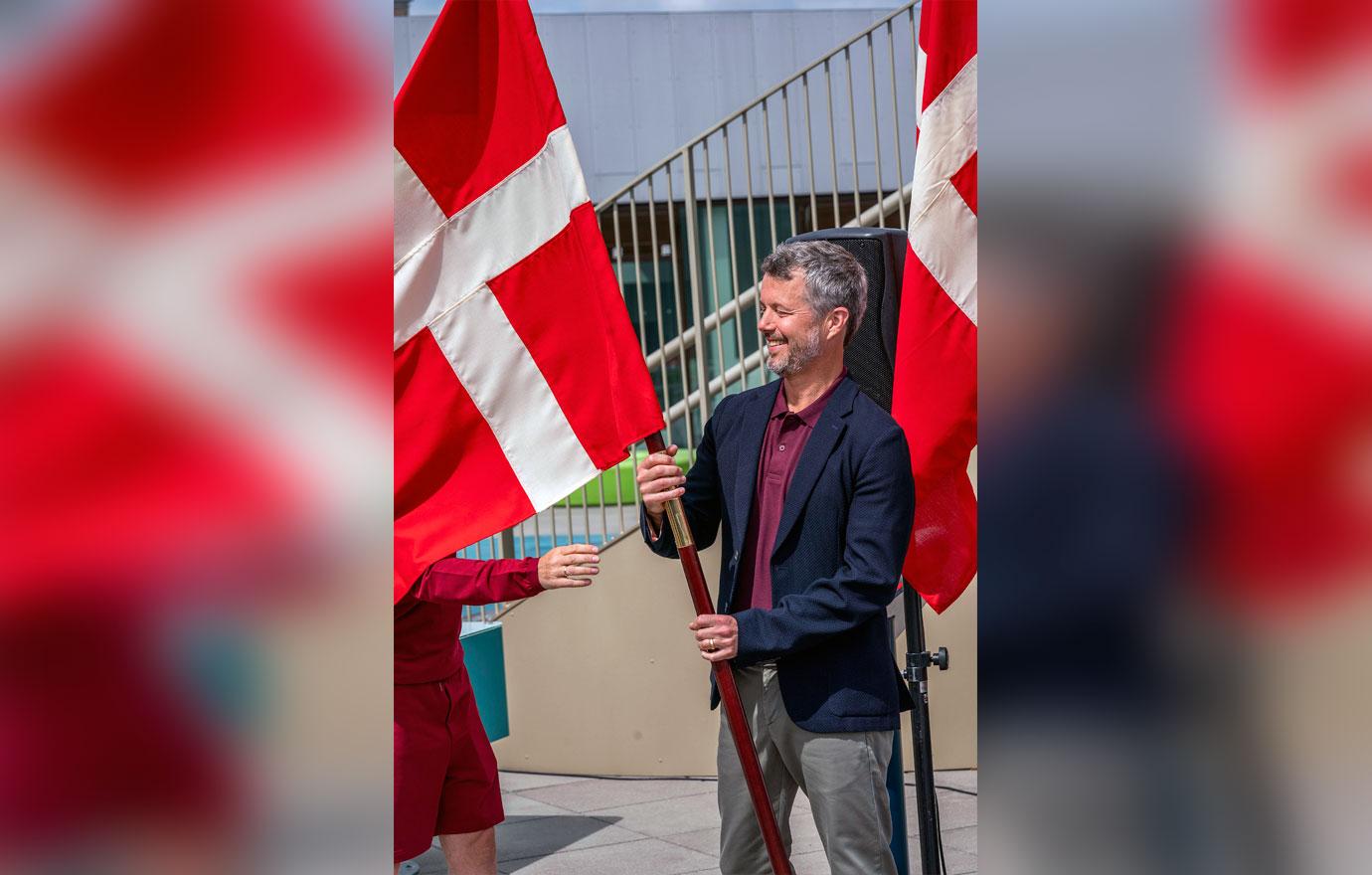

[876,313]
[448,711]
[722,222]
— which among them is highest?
[722,222]

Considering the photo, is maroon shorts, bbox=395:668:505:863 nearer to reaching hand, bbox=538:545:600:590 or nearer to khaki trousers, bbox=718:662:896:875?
reaching hand, bbox=538:545:600:590

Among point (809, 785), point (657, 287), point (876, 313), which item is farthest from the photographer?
point (657, 287)

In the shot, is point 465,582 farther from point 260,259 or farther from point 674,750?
point 674,750

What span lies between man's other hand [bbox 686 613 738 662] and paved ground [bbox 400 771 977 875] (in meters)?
2.65

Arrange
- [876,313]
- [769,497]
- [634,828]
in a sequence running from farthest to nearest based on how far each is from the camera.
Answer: [634,828] → [876,313] → [769,497]

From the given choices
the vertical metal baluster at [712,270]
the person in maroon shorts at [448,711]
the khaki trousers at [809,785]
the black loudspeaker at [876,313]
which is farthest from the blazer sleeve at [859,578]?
the vertical metal baluster at [712,270]

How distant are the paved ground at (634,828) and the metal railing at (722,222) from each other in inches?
52.7

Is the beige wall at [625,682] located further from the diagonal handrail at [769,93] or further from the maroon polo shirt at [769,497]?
the maroon polo shirt at [769,497]

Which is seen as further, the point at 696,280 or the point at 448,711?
the point at 696,280

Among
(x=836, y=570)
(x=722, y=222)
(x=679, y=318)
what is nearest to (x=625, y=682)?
(x=679, y=318)

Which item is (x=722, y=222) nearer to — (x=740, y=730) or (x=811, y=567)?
(x=811, y=567)

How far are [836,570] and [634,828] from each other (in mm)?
3583

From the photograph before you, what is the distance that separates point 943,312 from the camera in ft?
11.9

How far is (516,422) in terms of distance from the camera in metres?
3.29
